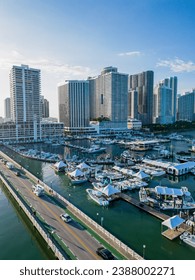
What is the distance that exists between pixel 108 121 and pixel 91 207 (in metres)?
107

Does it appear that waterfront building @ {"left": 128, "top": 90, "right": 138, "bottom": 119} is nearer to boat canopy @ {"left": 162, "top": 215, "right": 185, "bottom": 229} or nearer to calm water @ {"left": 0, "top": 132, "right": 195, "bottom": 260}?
calm water @ {"left": 0, "top": 132, "right": 195, "bottom": 260}

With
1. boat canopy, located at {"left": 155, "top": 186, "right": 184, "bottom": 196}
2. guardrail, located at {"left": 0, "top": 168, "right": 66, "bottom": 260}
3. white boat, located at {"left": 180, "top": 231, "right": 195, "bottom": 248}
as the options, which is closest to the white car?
guardrail, located at {"left": 0, "top": 168, "right": 66, "bottom": 260}

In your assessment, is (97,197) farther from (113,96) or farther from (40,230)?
(113,96)

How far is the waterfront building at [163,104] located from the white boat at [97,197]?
163762mm

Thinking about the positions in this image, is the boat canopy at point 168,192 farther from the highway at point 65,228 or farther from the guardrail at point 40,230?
the guardrail at point 40,230

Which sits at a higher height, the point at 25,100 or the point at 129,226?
the point at 25,100

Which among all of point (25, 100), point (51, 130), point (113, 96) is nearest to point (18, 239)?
point (51, 130)

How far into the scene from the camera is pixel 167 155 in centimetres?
6197

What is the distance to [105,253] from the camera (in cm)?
1642

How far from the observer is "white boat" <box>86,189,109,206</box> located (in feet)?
93.9

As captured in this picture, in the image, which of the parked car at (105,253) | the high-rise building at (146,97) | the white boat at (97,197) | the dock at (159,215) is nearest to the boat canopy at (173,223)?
the dock at (159,215)

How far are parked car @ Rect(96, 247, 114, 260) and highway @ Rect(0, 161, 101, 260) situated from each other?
0.34 metres

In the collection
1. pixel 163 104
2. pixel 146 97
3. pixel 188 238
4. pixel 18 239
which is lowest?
pixel 18 239

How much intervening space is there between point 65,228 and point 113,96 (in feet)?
404
